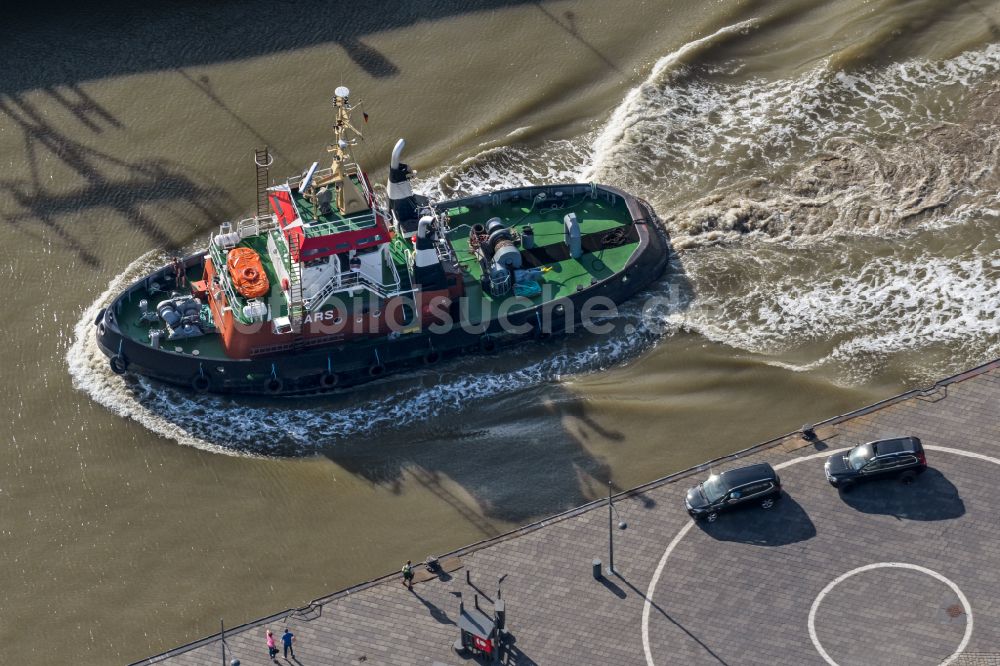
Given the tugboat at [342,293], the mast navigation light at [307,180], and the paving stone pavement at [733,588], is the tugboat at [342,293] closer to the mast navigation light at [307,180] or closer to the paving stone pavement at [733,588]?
the mast navigation light at [307,180]

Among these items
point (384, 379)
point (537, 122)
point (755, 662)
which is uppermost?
point (537, 122)

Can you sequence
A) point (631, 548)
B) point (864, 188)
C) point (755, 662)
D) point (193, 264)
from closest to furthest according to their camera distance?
point (755, 662), point (631, 548), point (193, 264), point (864, 188)

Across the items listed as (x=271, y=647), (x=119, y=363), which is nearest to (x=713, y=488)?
(x=271, y=647)

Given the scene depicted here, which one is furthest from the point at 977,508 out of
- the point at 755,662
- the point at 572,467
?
the point at 572,467

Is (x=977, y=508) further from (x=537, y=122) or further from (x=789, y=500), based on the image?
(x=537, y=122)

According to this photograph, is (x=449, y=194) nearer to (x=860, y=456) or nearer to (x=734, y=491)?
(x=734, y=491)

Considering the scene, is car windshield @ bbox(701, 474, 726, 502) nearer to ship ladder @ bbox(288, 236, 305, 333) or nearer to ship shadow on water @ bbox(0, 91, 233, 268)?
ship ladder @ bbox(288, 236, 305, 333)

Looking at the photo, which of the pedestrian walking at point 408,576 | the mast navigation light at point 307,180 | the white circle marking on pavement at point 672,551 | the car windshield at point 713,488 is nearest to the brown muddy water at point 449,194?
the pedestrian walking at point 408,576
